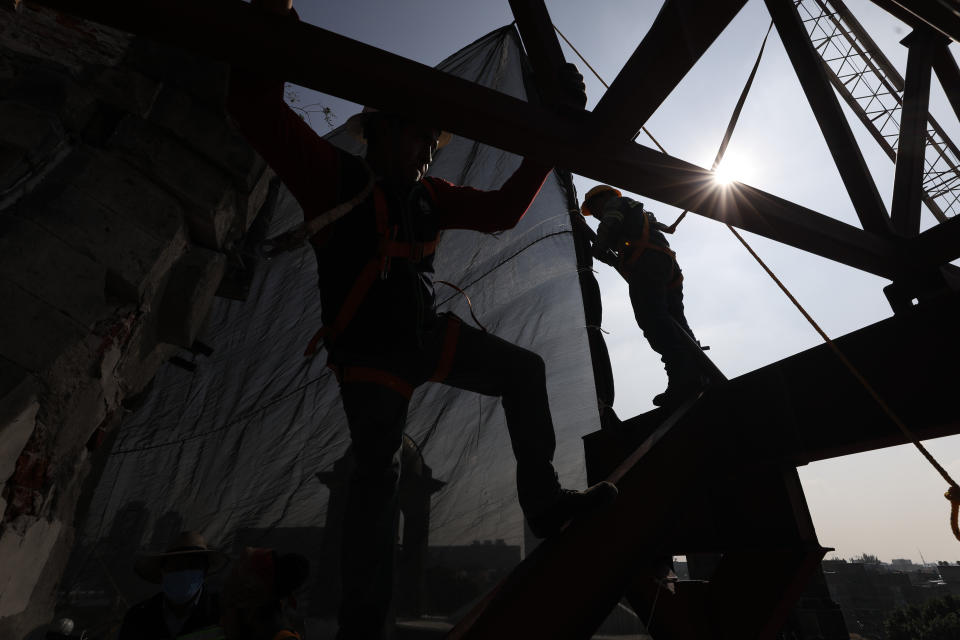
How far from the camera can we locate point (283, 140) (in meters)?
1.53

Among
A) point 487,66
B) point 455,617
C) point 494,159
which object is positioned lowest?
point 455,617

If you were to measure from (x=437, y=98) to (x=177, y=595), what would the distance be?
295 centimetres

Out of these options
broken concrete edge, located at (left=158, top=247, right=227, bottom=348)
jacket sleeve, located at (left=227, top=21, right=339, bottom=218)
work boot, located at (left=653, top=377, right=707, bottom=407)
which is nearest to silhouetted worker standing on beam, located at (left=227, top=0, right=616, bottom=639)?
jacket sleeve, located at (left=227, top=21, right=339, bottom=218)

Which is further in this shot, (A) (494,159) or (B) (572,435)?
(A) (494,159)

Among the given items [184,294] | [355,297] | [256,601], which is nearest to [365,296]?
[355,297]

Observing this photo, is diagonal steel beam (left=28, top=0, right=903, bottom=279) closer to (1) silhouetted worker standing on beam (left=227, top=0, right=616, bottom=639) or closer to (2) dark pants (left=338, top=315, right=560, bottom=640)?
(1) silhouetted worker standing on beam (left=227, top=0, right=616, bottom=639)

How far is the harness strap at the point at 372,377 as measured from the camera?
1.51 m

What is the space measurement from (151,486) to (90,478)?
336 millimetres

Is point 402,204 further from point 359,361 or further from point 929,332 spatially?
point 929,332

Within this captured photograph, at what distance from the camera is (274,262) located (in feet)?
13.9

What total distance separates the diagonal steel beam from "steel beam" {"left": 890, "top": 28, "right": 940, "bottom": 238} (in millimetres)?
572

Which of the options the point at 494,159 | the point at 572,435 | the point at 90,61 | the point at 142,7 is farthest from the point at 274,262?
the point at 142,7

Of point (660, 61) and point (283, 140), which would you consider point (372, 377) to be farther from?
point (660, 61)

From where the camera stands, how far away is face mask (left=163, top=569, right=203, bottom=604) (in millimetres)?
2738
